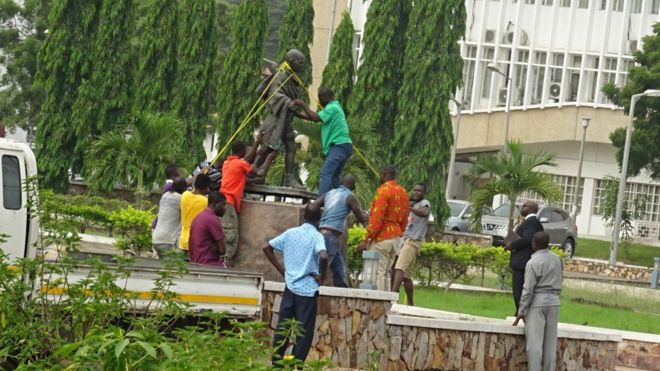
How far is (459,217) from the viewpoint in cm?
4722

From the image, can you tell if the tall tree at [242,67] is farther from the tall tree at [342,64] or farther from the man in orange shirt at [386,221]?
the man in orange shirt at [386,221]

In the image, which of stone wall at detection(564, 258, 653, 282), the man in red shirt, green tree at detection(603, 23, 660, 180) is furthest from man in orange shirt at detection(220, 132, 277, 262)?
green tree at detection(603, 23, 660, 180)

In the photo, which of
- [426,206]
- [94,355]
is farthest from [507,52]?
[94,355]

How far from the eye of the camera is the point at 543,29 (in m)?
66.4

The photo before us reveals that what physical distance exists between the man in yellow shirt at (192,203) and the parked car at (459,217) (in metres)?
27.2

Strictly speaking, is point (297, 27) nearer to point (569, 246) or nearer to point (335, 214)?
point (569, 246)

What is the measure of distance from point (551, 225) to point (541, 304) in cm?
3020

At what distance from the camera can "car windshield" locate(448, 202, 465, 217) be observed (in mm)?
47562

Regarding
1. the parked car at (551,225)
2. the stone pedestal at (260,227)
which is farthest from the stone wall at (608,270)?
the stone pedestal at (260,227)

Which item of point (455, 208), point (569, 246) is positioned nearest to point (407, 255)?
point (455, 208)

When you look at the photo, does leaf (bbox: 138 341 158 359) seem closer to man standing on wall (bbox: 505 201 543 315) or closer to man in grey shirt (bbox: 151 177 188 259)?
man in grey shirt (bbox: 151 177 188 259)

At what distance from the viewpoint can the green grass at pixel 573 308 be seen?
75.2 ft

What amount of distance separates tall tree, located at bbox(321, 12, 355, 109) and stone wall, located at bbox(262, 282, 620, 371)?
29.8 meters

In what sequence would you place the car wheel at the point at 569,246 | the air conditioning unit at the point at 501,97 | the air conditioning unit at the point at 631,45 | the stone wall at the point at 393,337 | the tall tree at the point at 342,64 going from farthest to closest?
the air conditioning unit at the point at 501,97, the air conditioning unit at the point at 631,45, the car wheel at the point at 569,246, the tall tree at the point at 342,64, the stone wall at the point at 393,337
